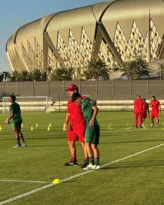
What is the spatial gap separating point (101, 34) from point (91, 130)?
136490mm

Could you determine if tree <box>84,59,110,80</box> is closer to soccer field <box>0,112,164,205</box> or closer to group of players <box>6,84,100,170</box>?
soccer field <box>0,112,164,205</box>

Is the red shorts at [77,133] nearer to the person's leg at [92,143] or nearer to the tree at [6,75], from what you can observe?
the person's leg at [92,143]

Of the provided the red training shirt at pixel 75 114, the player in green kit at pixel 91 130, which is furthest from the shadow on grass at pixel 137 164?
the red training shirt at pixel 75 114

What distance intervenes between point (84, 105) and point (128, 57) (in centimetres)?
13396

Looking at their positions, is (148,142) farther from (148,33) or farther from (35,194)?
(148,33)

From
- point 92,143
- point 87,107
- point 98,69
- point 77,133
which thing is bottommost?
point 92,143

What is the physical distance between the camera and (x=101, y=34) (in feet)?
477

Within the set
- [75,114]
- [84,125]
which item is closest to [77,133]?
[84,125]

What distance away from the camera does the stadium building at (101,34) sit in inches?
5443

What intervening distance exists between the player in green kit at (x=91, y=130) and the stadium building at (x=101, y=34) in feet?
419

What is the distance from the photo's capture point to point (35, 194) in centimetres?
827

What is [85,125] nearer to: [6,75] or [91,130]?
[91,130]

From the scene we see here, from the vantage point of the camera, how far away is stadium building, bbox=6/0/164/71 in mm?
138250

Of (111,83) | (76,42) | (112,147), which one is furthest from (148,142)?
(76,42)
